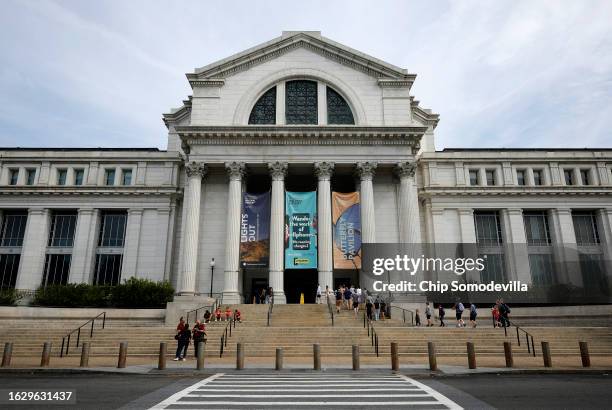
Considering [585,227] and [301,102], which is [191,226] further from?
[585,227]

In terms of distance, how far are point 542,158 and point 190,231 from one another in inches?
1381

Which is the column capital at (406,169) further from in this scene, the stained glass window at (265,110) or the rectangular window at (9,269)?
the rectangular window at (9,269)

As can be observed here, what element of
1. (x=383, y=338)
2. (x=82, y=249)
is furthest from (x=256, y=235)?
(x=82, y=249)

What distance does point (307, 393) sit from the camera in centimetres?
1044

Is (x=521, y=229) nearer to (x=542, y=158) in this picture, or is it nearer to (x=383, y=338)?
(x=542, y=158)

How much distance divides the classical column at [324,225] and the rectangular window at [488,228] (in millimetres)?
16825

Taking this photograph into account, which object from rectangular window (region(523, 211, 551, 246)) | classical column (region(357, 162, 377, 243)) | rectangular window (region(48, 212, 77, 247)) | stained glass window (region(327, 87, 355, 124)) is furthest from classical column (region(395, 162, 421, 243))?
rectangular window (region(48, 212, 77, 247))

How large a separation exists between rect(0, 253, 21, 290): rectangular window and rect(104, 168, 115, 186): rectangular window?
10.7 metres

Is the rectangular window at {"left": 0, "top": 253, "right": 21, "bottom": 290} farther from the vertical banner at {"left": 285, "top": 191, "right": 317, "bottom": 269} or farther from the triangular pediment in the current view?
the vertical banner at {"left": 285, "top": 191, "right": 317, "bottom": 269}

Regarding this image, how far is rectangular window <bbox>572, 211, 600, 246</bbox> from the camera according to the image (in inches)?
1665

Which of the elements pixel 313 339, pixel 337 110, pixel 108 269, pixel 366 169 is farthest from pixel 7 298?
pixel 337 110

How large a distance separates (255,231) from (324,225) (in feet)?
18.1

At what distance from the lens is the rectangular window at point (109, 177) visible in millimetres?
42812

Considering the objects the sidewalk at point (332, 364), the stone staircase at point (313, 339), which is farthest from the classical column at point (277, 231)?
the sidewalk at point (332, 364)
